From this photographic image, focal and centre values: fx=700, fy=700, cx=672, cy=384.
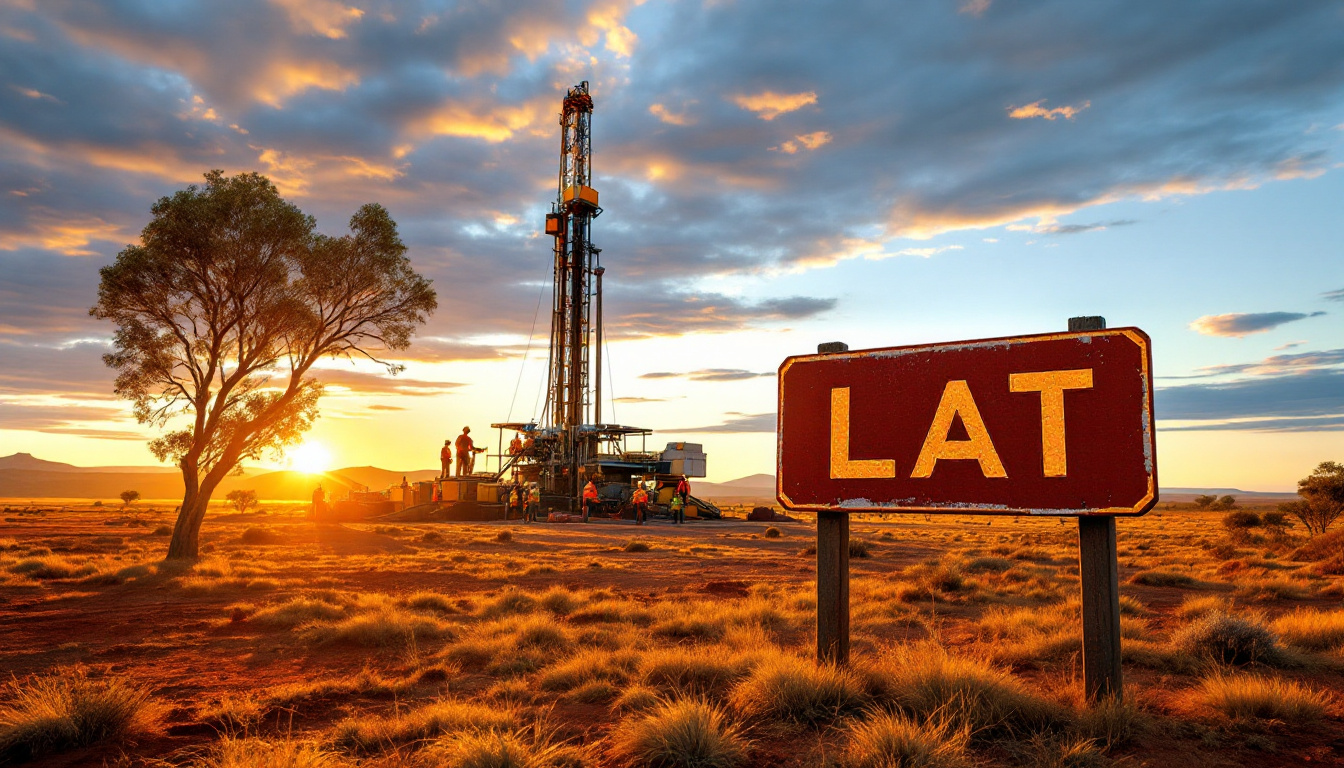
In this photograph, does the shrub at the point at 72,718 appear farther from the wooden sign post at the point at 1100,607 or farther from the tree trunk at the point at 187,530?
the tree trunk at the point at 187,530

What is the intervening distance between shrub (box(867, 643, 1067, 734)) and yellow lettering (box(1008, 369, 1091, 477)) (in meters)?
1.82

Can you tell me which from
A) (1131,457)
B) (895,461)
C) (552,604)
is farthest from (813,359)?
(552,604)

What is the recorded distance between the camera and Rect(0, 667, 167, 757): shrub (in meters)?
5.25

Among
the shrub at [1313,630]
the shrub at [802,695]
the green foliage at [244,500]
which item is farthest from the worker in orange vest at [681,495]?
the green foliage at [244,500]

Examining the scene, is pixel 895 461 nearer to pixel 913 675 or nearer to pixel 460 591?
pixel 913 675

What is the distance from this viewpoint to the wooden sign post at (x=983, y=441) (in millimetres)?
5098

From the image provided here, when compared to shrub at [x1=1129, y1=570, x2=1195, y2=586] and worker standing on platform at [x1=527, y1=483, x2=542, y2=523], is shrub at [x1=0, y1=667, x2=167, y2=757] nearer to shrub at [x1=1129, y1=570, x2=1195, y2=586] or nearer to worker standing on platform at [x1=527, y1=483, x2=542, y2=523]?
shrub at [x1=1129, y1=570, x2=1195, y2=586]

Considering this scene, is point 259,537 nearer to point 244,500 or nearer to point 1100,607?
point 1100,607

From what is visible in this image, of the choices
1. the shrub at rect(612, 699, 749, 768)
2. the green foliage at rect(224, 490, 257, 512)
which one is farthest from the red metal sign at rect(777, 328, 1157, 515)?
the green foliage at rect(224, 490, 257, 512)

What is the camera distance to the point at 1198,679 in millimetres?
7027

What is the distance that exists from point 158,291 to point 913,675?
2115cm

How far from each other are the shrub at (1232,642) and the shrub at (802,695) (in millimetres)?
4693

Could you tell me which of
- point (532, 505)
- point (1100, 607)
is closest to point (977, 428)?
point (1100, 607)

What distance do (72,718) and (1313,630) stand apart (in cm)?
1324
